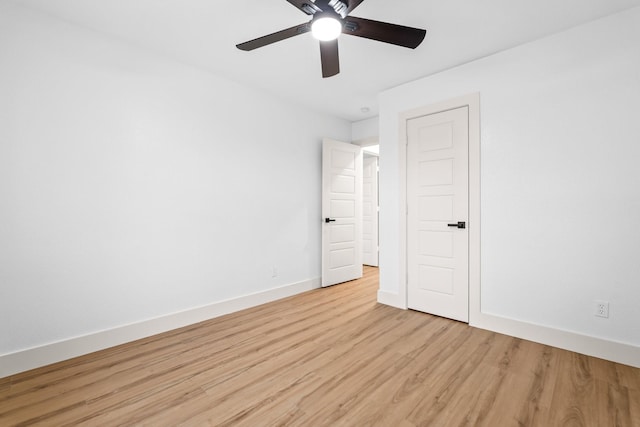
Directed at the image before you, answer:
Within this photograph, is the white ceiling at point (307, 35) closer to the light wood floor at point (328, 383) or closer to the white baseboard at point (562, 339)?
the white baseboard at point (562, 339)

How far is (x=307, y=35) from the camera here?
2.48 m

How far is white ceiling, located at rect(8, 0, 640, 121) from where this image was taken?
2.12 meters

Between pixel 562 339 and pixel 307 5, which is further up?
pixel 307 5

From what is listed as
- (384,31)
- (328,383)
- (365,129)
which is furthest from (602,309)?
(365,129)

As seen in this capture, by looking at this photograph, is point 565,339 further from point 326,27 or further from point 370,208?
point 370,208

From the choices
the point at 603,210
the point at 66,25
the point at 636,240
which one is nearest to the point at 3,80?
the point at 66,25

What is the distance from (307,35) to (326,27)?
855 millimetres

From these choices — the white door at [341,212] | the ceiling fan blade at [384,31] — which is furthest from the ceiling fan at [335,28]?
Answer: the white door at [341,212]

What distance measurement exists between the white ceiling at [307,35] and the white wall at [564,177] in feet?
0.83

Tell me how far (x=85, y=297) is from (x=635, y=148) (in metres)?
4.47

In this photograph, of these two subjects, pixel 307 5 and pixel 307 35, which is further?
pixel 307 35

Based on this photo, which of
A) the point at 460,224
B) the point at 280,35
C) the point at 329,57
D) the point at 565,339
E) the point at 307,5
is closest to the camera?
the point at 307,5

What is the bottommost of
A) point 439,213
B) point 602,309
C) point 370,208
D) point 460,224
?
point 602,309

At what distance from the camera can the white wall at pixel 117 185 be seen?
2.12 m
